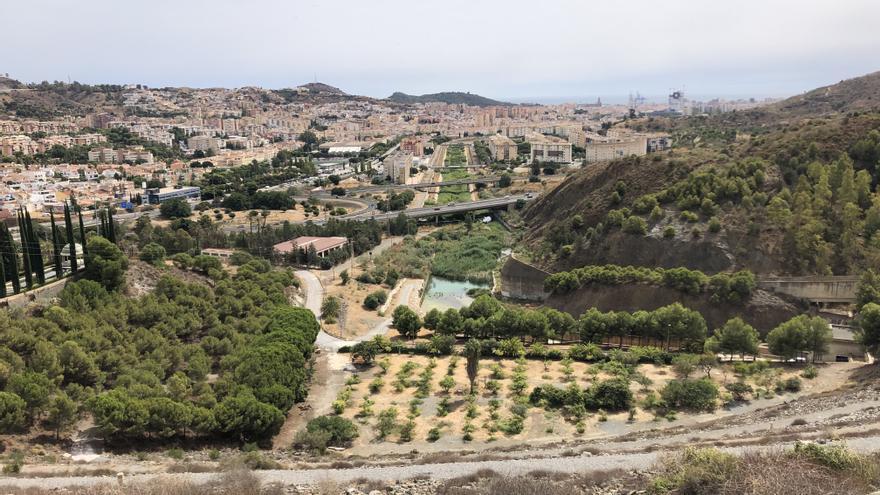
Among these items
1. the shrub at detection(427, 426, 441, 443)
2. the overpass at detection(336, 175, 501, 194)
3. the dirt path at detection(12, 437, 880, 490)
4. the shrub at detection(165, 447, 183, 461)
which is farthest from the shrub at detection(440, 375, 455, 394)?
the overpass at detection(336, 175, 501, 194)

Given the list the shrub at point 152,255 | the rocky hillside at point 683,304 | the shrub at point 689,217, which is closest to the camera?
the rocky hillside at point 683,304

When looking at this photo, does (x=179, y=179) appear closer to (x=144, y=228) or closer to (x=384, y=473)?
A: (x=144, y=228)

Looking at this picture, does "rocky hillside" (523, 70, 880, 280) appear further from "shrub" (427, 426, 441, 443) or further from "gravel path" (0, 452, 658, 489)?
"gravel path" (0, 452, 658, 489)

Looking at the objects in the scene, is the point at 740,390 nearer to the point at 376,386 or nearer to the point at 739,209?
the point at 376,386

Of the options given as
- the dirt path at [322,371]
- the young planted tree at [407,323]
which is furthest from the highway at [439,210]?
the young planted tree at [407,323]

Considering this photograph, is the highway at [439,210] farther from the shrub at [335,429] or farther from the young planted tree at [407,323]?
the shrub at [335,429]

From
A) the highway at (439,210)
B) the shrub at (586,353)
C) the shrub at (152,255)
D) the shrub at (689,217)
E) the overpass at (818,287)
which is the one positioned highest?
the shrub at (689,217)
